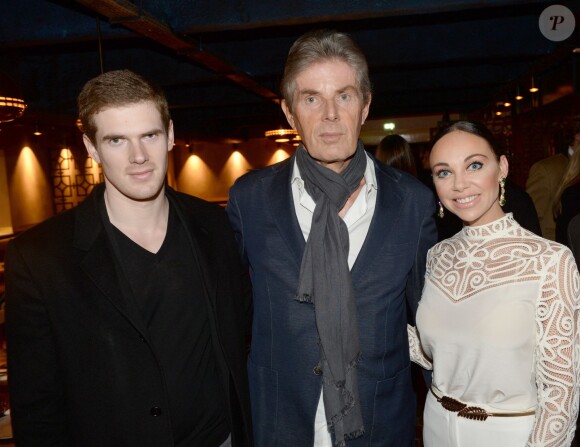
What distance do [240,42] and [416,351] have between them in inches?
189

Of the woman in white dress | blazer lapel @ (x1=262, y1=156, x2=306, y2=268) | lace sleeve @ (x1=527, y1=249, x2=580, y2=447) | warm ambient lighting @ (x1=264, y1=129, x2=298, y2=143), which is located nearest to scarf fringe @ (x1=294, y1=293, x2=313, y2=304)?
blazer lapel @ (x1=262, y1=156, x2=306, y2=268)

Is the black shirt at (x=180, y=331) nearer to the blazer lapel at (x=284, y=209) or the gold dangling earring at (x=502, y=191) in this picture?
the blazer lapel at (x=284, y=209)

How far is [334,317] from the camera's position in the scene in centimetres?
202

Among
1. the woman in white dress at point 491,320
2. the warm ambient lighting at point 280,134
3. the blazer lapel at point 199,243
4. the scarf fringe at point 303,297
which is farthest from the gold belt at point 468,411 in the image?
the warm ambient lighting at point 280,134

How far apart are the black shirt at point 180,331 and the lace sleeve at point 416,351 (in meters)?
0.86

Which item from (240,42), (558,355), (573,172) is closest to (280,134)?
(240,42)

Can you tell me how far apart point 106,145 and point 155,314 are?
62 cm

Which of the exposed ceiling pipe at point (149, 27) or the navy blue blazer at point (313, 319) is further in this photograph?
the exposed ceiling pipe at point (149, 27)

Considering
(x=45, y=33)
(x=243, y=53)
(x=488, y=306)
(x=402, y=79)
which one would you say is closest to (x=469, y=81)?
(x=402, y=79)

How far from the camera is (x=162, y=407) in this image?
71.8 inches

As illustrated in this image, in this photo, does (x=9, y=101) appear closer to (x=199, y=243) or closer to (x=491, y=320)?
(x=199, y=243)

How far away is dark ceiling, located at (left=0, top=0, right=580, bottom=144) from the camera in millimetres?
3857

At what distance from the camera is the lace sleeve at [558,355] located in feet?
5.64

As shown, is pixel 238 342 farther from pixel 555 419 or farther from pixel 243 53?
pixel 243 53
